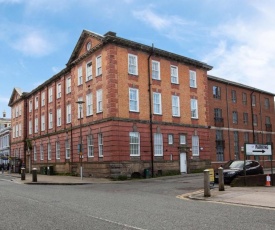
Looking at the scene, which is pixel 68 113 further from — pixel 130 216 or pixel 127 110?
pixel 130 216

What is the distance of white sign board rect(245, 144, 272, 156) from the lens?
18517mm

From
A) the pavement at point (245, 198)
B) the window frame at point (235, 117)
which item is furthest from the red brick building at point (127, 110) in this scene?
the pavement at point (245, 198)

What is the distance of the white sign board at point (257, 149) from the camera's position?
729 inches

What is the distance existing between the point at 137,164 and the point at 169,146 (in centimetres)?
441

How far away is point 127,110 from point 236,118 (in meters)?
22.4

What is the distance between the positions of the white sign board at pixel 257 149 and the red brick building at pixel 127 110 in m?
12.9

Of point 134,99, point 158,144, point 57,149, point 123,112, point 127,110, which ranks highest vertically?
point 134,99

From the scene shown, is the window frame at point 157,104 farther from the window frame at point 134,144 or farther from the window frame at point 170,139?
the window frame at point 134,144

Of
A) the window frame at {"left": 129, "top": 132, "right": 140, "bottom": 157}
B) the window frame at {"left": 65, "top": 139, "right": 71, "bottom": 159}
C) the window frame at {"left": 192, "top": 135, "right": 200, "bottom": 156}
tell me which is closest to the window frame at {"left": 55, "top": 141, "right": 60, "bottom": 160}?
the window frame at {"left": 65, "top": 139, "right": 71, "bottom": 159}

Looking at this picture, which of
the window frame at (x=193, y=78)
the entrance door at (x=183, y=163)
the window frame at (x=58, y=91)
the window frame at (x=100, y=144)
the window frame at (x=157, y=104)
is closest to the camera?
the window frame at (x=100, y=144)

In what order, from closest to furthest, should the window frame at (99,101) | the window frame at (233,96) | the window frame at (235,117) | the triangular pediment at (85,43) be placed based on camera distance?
the window frame at (99,101) < the triangular pediment at (85,43) < the window frame at (235,117) < the window frame at (233,96)

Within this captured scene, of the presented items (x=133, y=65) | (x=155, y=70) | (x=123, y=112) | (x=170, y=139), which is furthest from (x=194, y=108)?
(x=123, y=112)

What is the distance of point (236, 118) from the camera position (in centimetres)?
4784

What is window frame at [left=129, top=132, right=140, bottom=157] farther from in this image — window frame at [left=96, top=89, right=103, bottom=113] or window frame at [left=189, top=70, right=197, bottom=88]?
window frame at [left=189, top=70, right=197, bottom=88]
